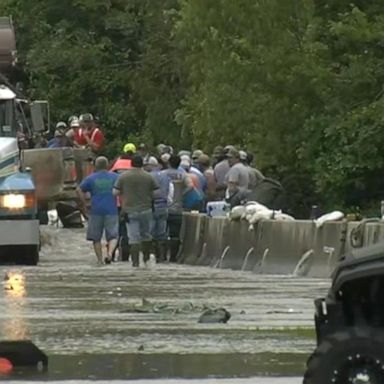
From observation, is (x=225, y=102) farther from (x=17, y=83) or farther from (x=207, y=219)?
(x=207, y=219)

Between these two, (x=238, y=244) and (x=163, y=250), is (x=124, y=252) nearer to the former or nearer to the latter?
(x=163, y=250)

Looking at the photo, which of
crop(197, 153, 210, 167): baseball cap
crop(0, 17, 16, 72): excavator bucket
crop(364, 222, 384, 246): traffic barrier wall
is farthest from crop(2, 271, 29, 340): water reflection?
crop(197, 153, 210, 167): baseball cap

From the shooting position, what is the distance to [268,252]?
22984 millimetres

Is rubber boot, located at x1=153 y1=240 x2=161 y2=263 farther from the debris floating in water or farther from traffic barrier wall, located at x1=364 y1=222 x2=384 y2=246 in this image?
the debris floating in water

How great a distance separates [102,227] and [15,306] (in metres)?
8.19

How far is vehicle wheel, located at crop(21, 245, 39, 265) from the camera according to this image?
2372 cm

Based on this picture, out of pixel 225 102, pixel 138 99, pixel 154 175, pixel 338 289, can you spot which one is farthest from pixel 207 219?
pixel 138 99

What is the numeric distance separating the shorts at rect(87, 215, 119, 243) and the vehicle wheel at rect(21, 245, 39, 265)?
1.08 m

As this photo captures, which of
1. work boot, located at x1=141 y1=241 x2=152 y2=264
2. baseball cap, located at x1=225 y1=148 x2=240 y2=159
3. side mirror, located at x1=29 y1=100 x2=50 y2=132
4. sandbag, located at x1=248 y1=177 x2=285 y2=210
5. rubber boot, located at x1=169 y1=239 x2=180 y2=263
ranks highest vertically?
side mirror, located at x1=29 y1=100 x2=50 y2=132

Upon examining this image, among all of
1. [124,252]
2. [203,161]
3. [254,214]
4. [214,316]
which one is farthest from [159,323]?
[203,161]

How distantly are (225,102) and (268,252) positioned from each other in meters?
9.22

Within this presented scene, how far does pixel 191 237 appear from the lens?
25.9 metres

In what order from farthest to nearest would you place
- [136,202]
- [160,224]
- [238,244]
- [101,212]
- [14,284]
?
[160,224], [101,212], [136,202], [238,244], [14,284]

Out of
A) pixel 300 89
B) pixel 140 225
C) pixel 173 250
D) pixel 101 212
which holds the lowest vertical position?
pixel 173 250
